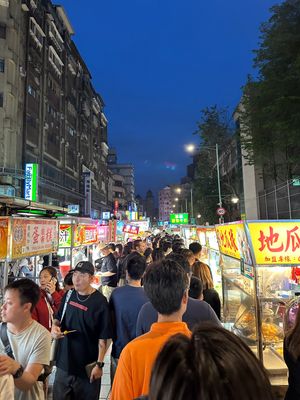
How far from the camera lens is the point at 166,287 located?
2.36 m

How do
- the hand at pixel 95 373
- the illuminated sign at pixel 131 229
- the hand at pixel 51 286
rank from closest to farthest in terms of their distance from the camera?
the hand at pixel 95 373 < the hand at pixel 51 286 < the illuminated sign at pixel 131 229

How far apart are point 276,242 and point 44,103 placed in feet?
112

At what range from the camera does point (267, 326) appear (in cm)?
449

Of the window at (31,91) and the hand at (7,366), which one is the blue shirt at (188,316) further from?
the window at (31,91)

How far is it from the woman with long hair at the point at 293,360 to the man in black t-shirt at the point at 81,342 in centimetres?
206

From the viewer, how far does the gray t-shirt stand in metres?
2.66

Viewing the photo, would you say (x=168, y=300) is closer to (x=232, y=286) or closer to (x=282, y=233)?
(x=282, y=233)

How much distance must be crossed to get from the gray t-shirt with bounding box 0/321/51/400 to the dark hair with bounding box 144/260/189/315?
3.92 feet

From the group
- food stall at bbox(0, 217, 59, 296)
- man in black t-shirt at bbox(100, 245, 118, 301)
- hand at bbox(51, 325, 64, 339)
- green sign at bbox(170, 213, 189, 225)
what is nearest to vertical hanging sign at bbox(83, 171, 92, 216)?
green sign at bbox(170, 213, 189, 225)

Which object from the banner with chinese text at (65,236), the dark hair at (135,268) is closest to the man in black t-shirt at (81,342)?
the dark hair at (135,268)

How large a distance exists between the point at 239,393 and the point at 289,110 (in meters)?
19.2

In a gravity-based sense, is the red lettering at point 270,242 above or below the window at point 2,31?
below

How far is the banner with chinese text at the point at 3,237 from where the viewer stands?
4.69m

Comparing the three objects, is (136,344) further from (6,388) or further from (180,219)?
(180,219)
